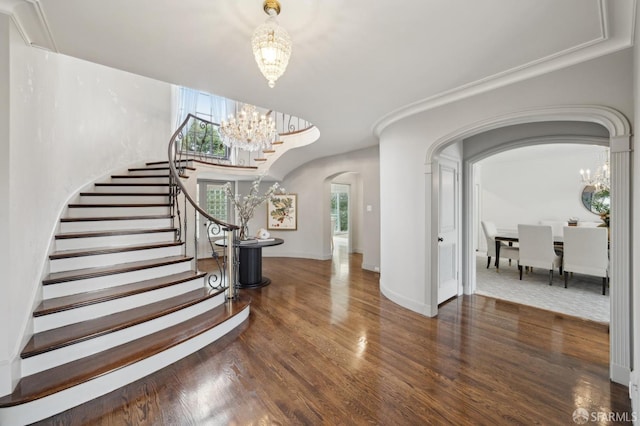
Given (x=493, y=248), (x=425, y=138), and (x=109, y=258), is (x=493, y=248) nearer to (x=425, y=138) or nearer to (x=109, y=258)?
(x=425, y=138)

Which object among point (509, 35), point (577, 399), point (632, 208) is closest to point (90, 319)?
point (577, 399)

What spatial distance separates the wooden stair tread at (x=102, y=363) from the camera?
176 cm

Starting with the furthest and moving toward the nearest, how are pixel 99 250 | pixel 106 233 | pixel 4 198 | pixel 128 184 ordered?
1. pixel 128 184
2. pixel 106 233
3. pixel 99 250
4. pixel 4 198

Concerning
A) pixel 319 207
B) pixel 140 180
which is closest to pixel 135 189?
pixel 140 180

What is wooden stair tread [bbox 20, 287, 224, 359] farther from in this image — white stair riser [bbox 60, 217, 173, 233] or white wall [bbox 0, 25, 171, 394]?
white stair riser [bbox 60, 217, 173, 233]

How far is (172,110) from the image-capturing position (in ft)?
20.3

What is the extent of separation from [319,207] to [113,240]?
456cm

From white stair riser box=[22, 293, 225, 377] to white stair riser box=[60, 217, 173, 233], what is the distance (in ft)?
5.02

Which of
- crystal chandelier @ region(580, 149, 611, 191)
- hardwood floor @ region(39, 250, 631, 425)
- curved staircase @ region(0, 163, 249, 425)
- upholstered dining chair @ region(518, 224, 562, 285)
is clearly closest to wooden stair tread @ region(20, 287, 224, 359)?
curved staircase @ region(0, 163, 249, 425)

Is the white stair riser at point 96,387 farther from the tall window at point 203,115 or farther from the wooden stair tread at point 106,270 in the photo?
the tall window at point 203,115

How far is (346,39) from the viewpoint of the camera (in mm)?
2043

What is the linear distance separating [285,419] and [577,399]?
2.09m

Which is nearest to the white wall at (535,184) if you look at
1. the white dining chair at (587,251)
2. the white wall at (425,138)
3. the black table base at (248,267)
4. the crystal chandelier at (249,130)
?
the white dining chair at (587,251)

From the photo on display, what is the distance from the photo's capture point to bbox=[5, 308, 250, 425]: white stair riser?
1686 mm
